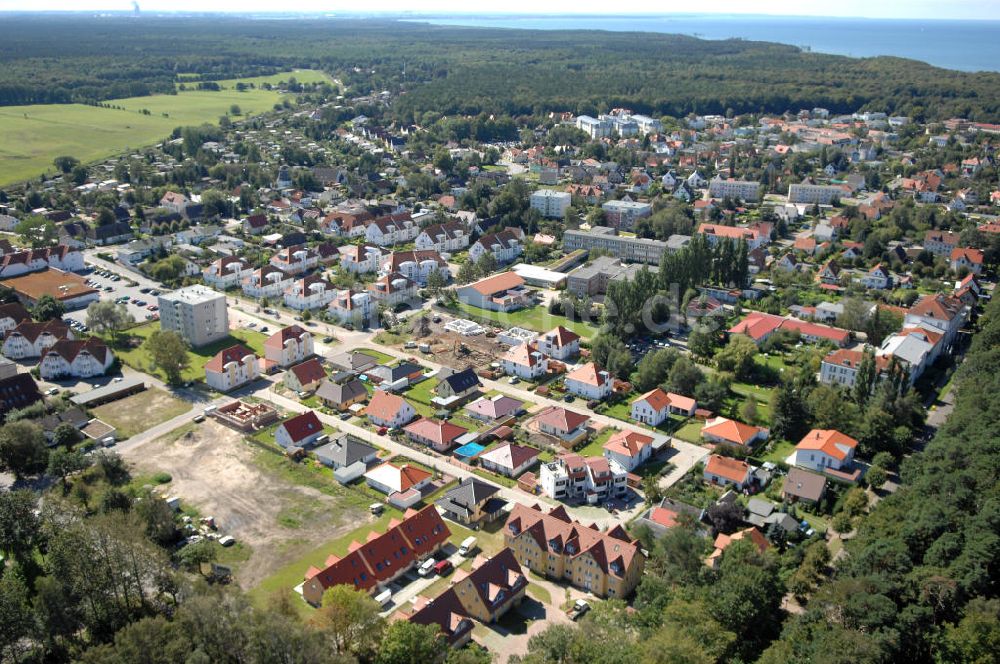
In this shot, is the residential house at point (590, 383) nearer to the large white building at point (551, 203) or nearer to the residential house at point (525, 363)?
the residential house at point (525, 363)

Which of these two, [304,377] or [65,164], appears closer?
[304,377]

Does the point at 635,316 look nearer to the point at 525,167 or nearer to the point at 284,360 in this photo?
the point at 284,360

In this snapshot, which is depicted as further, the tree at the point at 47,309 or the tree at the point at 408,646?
the tree at the point at 47,309

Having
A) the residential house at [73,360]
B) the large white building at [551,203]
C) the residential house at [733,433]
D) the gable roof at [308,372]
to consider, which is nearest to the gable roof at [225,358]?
the gable roof at [308,372]

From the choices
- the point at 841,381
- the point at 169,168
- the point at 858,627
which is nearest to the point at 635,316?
the point at 841,381

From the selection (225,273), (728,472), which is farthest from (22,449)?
(728,472)

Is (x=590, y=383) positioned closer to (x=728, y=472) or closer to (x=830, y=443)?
(x=728, y=472)
